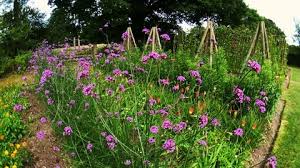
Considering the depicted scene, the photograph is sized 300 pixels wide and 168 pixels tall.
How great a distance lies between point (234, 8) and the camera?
107 feet

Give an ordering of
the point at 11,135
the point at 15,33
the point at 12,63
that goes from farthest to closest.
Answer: the point at 15,33 < the point at 12,63 < the point at 11,135

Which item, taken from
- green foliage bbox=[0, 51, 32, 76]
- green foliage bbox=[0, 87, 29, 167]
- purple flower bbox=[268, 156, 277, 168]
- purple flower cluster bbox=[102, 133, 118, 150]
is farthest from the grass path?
green foliage bbox=[0, 51, 32, 76]

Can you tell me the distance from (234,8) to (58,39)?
40.4 ft

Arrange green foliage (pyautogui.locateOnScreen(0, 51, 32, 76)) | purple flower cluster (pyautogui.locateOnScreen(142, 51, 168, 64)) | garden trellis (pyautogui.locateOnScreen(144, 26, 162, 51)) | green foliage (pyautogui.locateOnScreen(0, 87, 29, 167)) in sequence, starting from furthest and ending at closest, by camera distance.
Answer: green foliage (pyautogui.locateOnScreen(0, 51, 32, 76)) → garden trellis (pyautogui.locateOnScreen(144, 26, 162, 51)) → green foliage (pyautogui.locateOnScreen(0, 87, 29, 167)) → purple flower cluster (pyautogui.locateOnScreen(142, 51, 168, 64))

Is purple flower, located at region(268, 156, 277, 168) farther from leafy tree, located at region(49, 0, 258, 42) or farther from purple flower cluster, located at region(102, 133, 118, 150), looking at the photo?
leafy tree, located at region(49, 0, 258, 42)

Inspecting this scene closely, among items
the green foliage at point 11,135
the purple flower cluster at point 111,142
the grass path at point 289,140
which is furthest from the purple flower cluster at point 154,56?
the grass path at point 289,140

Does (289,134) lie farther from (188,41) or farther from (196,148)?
(188,41)

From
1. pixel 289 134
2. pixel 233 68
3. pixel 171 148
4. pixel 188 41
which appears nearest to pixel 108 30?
pixel 188 41

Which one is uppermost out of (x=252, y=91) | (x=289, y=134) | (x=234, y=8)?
(x=234, y=8)

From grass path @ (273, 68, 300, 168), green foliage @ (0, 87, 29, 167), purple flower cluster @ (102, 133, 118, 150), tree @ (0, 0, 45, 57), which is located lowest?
grass path @ (273, 68, 300, 168)

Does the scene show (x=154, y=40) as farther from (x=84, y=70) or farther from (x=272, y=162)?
(x=272, y=162)

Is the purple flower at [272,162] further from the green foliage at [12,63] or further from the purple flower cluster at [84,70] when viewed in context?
the green foliage at [12,63]

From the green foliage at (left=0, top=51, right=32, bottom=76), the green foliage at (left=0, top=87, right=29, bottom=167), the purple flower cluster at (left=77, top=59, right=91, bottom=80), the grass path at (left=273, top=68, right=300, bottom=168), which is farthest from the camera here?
the green foliage at (left=0, top=51, right=32, bottom=76)

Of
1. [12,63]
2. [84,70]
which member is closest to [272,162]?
[84,70]
